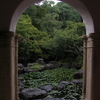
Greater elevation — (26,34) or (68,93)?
(26,34)

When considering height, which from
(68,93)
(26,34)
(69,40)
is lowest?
(68,93)

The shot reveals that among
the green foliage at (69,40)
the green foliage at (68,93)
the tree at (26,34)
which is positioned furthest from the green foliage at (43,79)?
the green foliage at (69,40)

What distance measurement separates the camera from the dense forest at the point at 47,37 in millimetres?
11922

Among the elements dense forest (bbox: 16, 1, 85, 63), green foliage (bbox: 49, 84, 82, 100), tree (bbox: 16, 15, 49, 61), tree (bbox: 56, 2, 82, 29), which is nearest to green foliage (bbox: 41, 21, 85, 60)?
dense forest (bbox: 16, 1, 85, 63)

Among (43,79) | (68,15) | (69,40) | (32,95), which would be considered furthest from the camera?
(68,15)

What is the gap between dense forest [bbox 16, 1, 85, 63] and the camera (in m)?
11.9

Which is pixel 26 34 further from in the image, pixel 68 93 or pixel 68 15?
pixel 68 15

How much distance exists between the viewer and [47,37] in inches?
597
